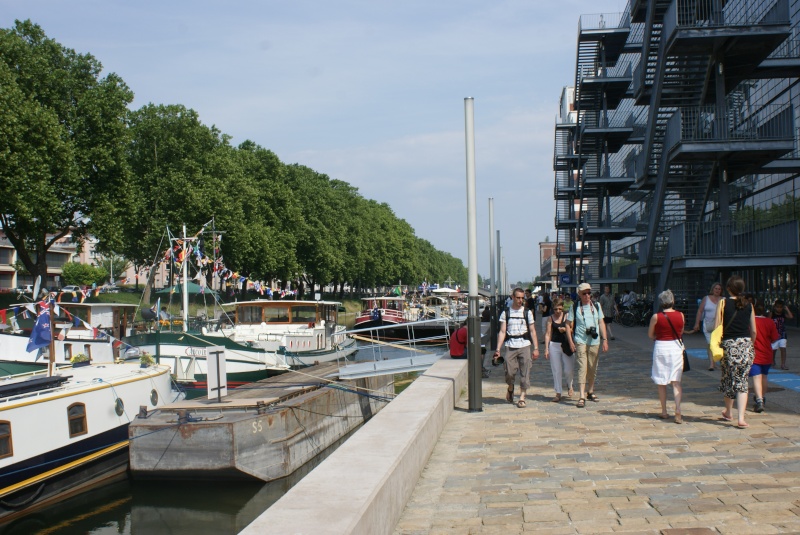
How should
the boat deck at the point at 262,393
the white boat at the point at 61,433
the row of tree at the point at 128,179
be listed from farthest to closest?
the row of tree at the point at 128,179, the boat deck at the point at 262,393, the white boat at the point at 61,433

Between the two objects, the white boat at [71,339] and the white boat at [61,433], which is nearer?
the white boat at [61,433]

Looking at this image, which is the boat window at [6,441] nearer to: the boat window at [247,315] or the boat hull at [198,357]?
the boat hull at [198,357]

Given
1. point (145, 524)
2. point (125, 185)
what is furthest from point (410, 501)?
point (125, 185)

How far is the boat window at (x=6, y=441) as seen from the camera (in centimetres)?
1356

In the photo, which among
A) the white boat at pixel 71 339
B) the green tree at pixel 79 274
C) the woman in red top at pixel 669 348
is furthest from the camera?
the green tree at pixel 79 274

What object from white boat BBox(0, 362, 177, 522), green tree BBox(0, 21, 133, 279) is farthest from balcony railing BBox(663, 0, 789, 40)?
green tree BBox(0, 21, 133, 279)

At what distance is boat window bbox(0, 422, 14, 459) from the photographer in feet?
44.5

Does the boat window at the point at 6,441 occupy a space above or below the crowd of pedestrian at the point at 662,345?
below

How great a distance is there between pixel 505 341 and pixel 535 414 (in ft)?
4.29

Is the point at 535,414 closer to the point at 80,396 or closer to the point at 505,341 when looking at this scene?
the point at 505,341

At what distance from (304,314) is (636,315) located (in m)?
14.0

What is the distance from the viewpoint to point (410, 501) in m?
6.34

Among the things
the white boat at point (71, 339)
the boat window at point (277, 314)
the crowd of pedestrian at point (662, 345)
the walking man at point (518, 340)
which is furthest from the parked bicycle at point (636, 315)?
the walking man at point (518, 340)

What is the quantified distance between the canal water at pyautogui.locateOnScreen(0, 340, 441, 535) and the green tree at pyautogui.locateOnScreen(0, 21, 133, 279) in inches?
940
